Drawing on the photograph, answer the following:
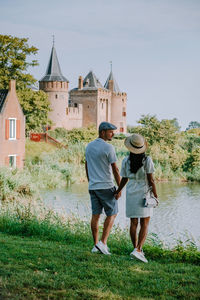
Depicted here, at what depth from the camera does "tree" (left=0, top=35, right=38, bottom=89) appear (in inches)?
1196

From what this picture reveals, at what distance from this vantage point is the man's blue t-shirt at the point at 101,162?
210 inches

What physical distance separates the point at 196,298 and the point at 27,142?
3009 centimetres

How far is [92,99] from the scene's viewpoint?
58781mm

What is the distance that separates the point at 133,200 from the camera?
516 cm

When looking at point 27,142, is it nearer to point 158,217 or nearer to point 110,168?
point 158,217

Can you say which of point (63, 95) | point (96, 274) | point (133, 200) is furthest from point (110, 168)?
point (63, 95)

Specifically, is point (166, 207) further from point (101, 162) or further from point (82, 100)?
point (82, 100)

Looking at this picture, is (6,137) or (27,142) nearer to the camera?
(6,137)

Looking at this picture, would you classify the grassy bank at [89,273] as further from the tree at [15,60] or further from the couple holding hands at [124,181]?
Result: the tree at [15,60]

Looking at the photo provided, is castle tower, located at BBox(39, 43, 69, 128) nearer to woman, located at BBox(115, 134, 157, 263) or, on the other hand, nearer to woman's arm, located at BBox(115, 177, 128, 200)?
woman's arm, located at BBox(115, 177, 128, 200)


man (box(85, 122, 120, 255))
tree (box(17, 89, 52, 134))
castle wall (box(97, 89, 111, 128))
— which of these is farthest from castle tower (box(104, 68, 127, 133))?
man (box(85, 122, 120, 255))

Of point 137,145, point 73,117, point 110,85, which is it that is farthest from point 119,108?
point 137,145

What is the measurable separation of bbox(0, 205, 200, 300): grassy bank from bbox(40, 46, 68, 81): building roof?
4482 cm

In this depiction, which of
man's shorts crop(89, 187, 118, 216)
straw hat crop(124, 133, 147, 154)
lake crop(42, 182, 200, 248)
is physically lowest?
lake crop(42, 182, 200, 248)
